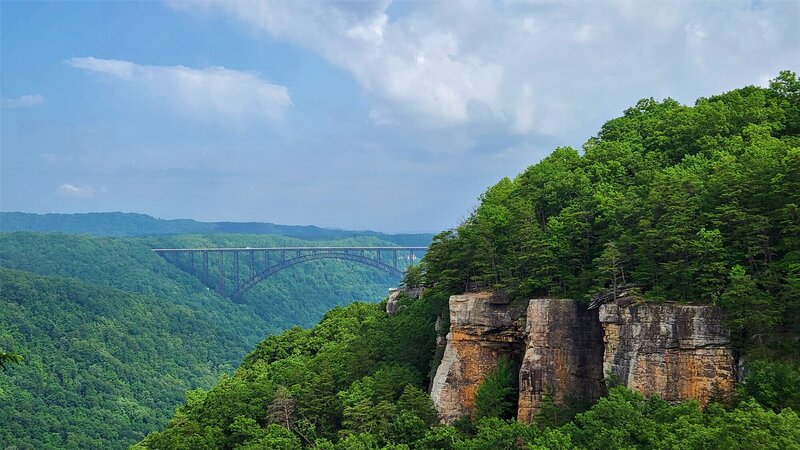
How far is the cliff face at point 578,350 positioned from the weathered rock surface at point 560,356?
0.03m

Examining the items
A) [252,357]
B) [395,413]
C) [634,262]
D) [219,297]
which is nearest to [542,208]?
[634,262]

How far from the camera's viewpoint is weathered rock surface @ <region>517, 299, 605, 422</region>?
21516mm

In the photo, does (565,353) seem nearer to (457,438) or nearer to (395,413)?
(457,438)

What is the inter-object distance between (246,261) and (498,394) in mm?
129453

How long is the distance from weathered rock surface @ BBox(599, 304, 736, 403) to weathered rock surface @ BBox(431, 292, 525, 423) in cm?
461

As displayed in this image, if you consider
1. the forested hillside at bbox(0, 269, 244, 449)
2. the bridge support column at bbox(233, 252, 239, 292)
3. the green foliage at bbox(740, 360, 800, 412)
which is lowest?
the forested hillside at bbox(0, 269, 244, 449)

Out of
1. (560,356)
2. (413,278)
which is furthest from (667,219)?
(413,278)

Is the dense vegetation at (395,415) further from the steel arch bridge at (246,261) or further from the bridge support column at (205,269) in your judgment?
the bridge support column at (205,269)

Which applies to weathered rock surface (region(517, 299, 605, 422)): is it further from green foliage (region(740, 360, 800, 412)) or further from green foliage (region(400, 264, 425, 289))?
green foliage (region(400, 264, 425, 289))

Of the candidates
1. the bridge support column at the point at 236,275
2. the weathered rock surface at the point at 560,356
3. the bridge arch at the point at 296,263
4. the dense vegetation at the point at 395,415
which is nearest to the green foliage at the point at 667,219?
the weathered rock surface at the point at 560,356

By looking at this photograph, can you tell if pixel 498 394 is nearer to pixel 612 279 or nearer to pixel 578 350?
pixel 578 350

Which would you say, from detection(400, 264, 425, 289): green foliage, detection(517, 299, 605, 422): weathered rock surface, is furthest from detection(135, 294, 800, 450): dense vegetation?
detection(400, 264, 425, 289): green foliage

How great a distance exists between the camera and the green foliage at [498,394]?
2282 cm

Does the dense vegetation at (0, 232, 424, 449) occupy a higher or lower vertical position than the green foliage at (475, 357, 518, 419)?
lower
